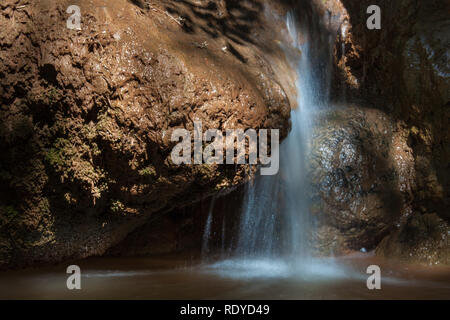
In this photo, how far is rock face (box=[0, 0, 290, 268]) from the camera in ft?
9.45

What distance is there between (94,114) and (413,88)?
3.90 meters

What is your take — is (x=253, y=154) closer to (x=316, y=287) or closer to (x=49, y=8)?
(x=316, y=287)

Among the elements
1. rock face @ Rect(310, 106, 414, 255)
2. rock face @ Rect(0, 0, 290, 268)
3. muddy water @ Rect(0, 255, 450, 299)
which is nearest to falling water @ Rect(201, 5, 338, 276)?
rock face @ Rect(310, 106, 414, 255)

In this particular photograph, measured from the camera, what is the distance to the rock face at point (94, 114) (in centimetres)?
288

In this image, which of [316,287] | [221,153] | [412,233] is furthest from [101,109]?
[412,233]

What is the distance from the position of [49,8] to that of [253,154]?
2085 mm

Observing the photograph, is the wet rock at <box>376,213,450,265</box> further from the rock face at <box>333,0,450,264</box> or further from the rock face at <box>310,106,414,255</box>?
the rock face at <box>310,106,414,255</box>

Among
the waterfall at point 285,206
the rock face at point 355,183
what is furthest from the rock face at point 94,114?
the rock face at point 355,183

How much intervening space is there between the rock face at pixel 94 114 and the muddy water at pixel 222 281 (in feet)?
1.44

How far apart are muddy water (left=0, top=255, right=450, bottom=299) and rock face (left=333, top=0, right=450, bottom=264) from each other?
1.75ft

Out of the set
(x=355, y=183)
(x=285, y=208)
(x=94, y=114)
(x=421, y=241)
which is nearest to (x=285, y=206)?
(x=285, y=208)

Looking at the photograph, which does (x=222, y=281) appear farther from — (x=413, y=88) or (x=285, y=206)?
(x=413, y=88)

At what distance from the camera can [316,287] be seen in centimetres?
300

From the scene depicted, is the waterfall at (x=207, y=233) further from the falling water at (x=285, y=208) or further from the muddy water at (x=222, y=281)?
the muddy water at (x=222, y=281)
